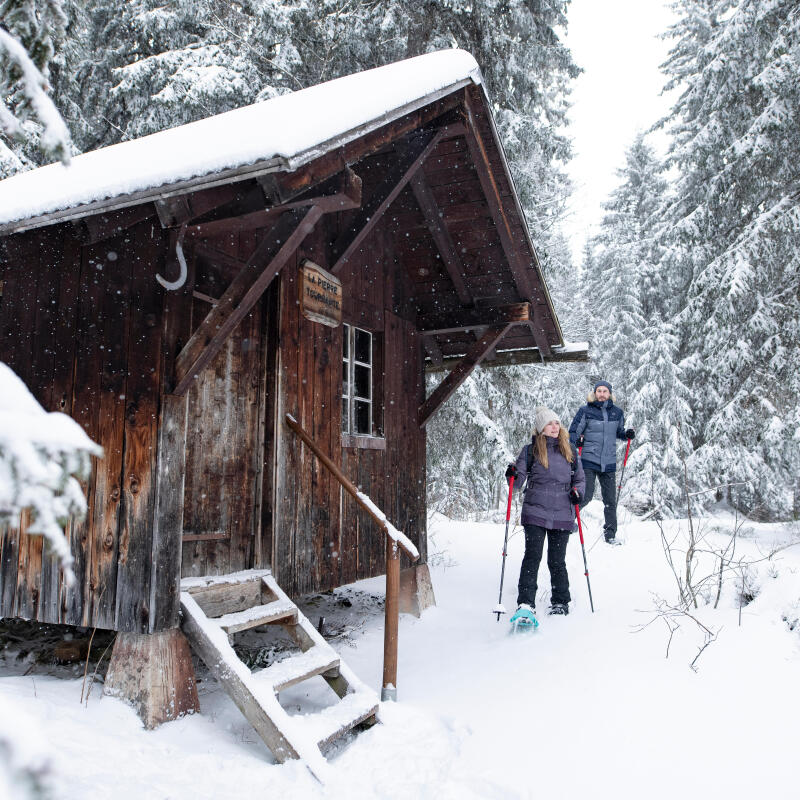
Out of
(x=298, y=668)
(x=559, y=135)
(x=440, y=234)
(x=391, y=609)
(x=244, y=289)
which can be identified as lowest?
(x=298, y=668)

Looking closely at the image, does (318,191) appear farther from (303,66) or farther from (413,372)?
(303,66)

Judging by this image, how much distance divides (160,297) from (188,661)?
2.23 metres

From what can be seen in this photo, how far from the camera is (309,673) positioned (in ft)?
13.2

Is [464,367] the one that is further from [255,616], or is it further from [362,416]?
[255,616]

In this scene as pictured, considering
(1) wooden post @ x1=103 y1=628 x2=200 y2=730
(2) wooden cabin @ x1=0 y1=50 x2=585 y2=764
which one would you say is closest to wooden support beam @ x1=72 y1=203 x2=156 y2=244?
(2) wooden cabin @ x1=0 y1=50 x2=585 y2=764

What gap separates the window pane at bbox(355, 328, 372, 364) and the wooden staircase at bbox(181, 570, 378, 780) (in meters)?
2.73

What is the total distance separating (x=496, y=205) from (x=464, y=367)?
74.2 inches

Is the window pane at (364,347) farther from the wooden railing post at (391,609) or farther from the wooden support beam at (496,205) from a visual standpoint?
the wooden railing post at (391,609)

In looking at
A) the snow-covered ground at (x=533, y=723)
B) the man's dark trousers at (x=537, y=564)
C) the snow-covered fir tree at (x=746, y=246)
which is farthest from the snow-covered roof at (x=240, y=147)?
the snow-covered fir tree at (x=746, y=246)

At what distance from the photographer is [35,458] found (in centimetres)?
112

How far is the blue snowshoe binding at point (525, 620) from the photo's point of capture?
5.64 metres

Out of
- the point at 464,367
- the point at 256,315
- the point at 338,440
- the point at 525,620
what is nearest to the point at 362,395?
the point at 338,440

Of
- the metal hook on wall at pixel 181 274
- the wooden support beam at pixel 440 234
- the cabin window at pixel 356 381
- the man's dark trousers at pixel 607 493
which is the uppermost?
the wooden support beam at pixel 440 234

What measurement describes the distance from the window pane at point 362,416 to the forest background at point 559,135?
472 cm
